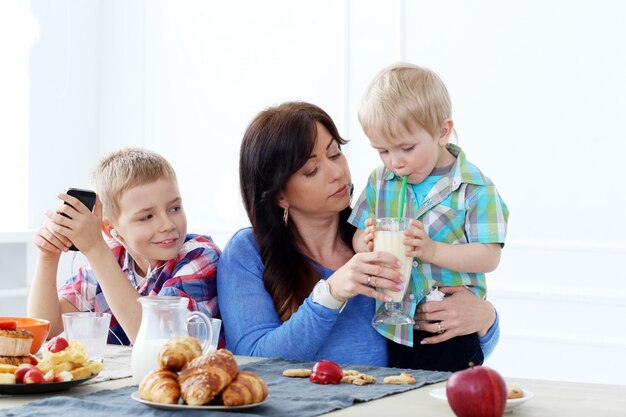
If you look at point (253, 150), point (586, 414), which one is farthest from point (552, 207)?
point (586, 414)

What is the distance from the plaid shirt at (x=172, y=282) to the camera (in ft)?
7.95

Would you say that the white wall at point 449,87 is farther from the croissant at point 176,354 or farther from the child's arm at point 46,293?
the croissant at point 176,354

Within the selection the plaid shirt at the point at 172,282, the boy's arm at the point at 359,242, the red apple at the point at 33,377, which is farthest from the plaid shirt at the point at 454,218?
the red apple at the point at 33,377

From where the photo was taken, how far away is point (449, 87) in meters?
4.30

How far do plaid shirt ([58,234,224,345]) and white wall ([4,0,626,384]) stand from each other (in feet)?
6.56

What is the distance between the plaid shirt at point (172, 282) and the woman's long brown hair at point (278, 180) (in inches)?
6.1

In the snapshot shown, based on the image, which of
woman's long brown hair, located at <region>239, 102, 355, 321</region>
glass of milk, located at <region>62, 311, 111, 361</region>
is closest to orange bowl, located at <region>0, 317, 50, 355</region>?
glass of milk, located at <region>62, 311, 111, 361</region>

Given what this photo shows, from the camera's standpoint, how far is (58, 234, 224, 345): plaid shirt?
2.42m

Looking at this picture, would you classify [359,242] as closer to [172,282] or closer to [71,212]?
[172,282]

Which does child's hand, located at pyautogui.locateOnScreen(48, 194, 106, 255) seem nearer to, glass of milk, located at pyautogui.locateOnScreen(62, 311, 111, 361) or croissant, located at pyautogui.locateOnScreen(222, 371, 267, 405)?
glass of milk, located at pyautogui.locateOnScreen(62, 311, 111, 361)

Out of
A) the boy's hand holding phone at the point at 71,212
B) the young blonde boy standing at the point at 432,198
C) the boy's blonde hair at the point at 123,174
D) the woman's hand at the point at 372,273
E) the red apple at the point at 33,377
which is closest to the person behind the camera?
the red apple at the point at 33,377

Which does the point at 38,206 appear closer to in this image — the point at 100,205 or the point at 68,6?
the point at 68,6

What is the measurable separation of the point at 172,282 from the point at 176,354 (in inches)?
34.7

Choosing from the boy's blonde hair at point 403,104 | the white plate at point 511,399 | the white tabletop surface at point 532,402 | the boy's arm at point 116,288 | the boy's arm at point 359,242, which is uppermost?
the boy's blonde hair at point 403,104
